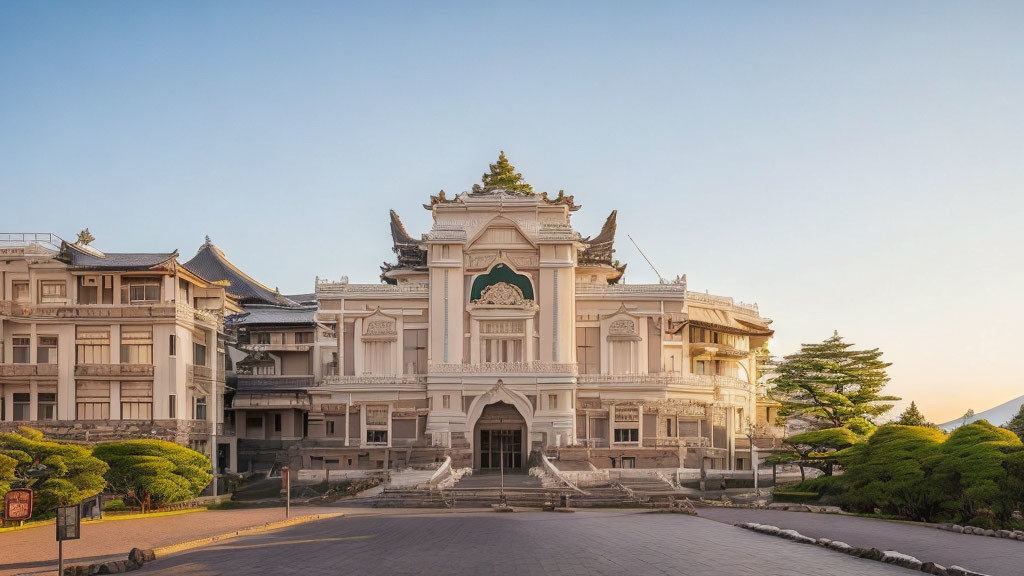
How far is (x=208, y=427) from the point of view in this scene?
67.4 meters

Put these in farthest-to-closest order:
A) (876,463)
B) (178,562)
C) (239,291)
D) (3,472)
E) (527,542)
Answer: (239,291) → (876,463) → (3,472) → (527,542) → (178,562)

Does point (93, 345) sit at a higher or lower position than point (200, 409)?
higher

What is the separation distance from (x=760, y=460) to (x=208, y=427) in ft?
126

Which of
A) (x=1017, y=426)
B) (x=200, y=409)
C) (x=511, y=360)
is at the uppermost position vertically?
(x=511, y=360)

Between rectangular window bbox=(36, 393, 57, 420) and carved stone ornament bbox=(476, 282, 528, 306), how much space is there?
89.6 ft

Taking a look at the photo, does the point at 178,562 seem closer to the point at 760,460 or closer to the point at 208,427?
the point at 208,427

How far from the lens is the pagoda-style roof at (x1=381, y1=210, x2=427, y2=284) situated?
78.6 meters

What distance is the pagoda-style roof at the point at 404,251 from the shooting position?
78.6m

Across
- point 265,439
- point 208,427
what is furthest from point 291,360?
point 208,427

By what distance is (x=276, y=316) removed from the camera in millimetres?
87750

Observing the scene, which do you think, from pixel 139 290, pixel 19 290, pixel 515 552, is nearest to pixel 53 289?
pixel 19 290

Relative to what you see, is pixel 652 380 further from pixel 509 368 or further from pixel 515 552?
pixel 515 552

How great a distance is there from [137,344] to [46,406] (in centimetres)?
630

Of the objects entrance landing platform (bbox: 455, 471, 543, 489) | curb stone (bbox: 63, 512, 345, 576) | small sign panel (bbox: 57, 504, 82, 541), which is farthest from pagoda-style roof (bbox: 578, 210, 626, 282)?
small sign panel (bbox: 57, 504, 82, 541)
